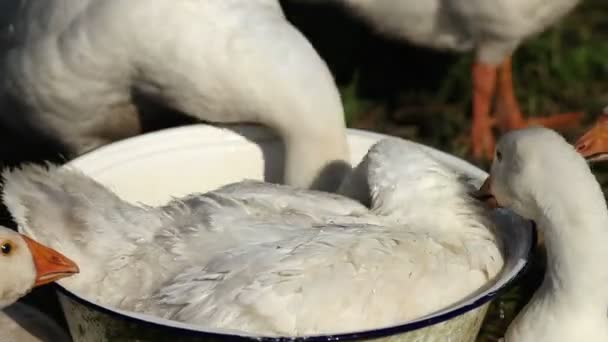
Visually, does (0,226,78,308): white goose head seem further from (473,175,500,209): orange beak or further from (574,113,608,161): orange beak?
(574,113,608,161): orange beak

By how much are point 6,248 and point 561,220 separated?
0.82 m

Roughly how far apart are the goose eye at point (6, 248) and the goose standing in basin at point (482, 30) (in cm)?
129

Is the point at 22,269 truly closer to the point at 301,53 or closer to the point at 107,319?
the point at 107,319

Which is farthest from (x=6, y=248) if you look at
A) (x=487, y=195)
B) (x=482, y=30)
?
(x=482, y=30)

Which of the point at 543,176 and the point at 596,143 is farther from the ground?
the point at 543,176

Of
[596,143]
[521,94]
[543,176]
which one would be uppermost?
[543,176]

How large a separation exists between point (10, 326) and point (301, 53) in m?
0.69

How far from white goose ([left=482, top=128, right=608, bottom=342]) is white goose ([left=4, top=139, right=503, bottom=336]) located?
0.28 ft

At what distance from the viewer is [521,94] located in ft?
10.3

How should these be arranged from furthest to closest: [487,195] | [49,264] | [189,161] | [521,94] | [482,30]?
[521,94] < [482,30] < [189,161] < [487,195] < [49,264]

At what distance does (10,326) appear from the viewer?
1.87 meters

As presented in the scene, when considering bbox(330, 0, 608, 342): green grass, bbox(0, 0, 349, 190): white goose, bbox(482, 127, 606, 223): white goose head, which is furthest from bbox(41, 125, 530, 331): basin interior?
bbox(330, 0, 608, 342): green grass

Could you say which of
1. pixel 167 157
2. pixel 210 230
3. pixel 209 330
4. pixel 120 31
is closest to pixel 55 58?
pixel 120 31

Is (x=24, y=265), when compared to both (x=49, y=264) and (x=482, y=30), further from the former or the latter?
(x=482, y=30)
